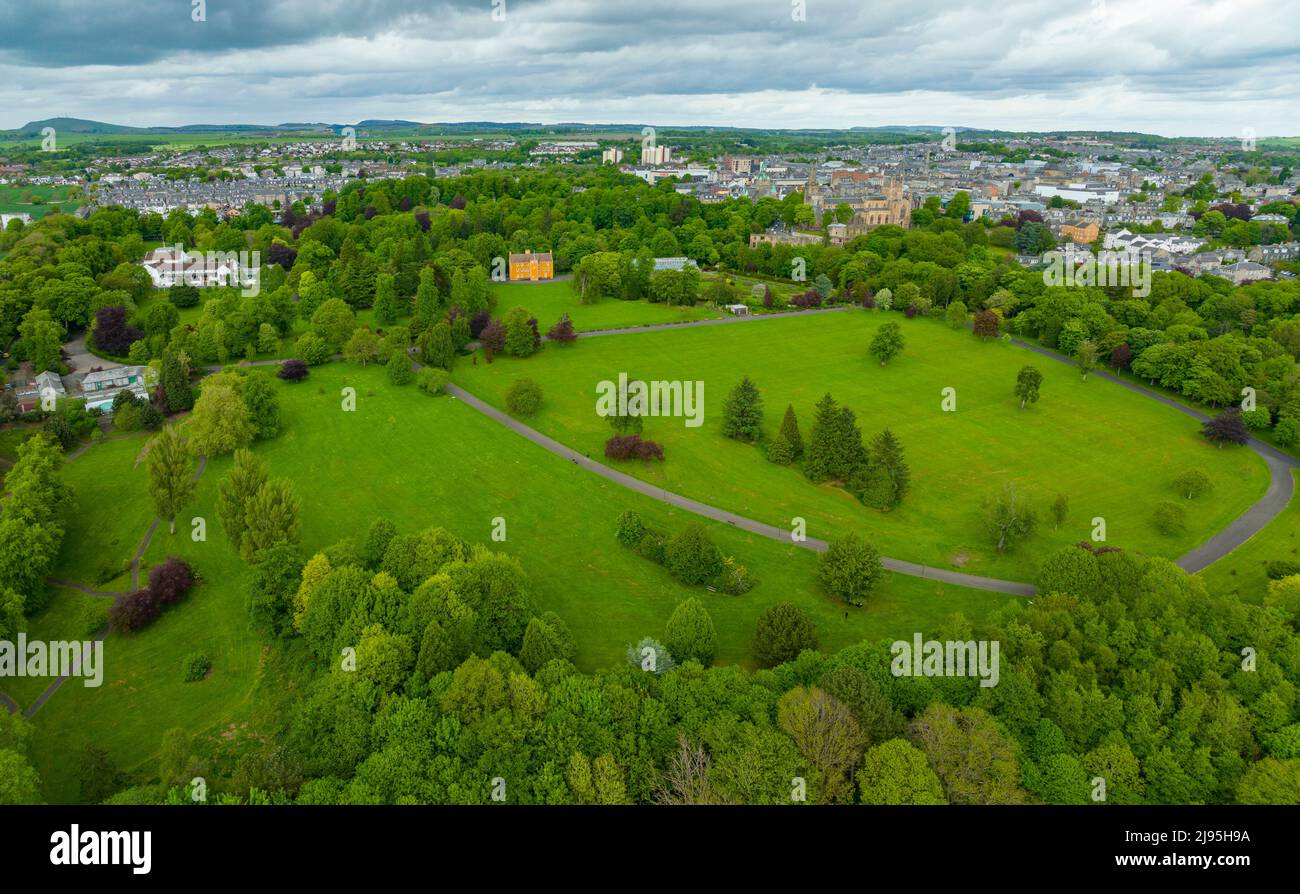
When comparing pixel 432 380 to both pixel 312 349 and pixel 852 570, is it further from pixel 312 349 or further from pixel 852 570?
pixel 852 570

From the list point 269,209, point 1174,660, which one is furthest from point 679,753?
point 269,209

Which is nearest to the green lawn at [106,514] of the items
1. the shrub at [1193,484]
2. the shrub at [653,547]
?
the shrub at [653,547]

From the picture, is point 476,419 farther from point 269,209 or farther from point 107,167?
point 107,167

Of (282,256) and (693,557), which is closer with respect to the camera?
(693,557)

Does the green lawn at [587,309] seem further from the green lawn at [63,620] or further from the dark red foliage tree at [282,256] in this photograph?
the green lawn at [63,620]

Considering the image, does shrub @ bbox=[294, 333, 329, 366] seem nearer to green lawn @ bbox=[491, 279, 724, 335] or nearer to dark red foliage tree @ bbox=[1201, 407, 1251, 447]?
green lawn @ bbox=[491, 279, 724, 335]

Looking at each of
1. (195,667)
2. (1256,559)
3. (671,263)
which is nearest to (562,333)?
(671,263)
